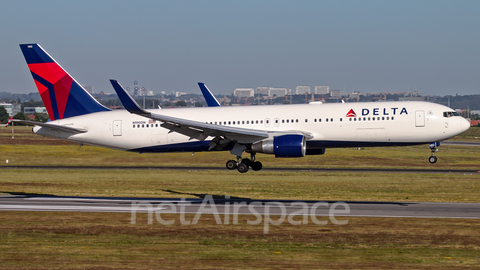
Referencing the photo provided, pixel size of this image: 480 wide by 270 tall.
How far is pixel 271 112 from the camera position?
125 ft

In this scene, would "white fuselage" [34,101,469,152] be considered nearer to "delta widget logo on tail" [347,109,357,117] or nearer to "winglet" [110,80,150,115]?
"delta widget logo on tail" [347,109,357,117]

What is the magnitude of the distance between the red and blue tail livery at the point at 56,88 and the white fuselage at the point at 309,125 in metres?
1.29

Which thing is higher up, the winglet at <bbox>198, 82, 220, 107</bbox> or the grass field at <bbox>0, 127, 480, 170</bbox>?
the winglet at <bbox>198, 82, 220, 107</bbox>

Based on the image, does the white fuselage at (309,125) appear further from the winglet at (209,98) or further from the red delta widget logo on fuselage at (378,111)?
the winglet at (209,98)

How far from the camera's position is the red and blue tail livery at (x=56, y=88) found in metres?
41.5

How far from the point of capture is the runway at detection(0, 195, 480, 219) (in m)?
33.7

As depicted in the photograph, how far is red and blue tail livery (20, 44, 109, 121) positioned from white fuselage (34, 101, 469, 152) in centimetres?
129

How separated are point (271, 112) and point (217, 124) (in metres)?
4.17

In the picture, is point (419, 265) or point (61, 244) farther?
point (61, 244)

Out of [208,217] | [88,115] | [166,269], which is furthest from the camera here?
[88,115]

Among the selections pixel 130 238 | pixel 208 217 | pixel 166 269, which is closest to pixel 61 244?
pixel 130 238

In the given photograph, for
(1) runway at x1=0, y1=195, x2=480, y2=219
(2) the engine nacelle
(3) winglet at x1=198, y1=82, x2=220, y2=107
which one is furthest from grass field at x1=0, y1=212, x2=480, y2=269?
(3) winglet at x1=198, y1=82, x2=220, y2=107

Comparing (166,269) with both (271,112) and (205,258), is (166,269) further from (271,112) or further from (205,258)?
(271,112)

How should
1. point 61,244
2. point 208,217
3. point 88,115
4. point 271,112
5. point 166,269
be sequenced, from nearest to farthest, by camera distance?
point 166,269, point 61,244, point 208,217, point 271,112, point 88,115
